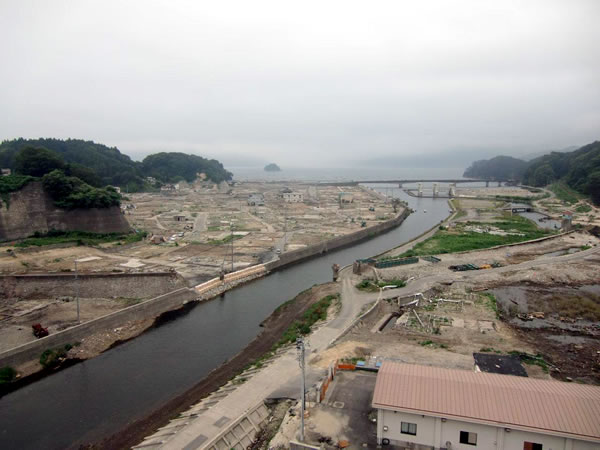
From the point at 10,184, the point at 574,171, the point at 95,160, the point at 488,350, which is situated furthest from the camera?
the point at 95,160

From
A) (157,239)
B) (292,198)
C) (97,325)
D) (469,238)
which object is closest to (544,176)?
(292,198)

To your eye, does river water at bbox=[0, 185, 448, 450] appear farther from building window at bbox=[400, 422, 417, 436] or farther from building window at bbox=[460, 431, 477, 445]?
building window at bbox=[460, 431, 477, 445]

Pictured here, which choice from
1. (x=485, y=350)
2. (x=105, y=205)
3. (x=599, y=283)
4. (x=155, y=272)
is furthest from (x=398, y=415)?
(x=105, y=205)

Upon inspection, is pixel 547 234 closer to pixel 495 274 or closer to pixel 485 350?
pixel 495 274

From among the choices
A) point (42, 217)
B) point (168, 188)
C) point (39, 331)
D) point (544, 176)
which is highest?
point (544, 176)

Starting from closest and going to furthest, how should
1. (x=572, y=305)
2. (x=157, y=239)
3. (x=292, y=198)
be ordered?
(x=572, y=305)
(x=157, y=239)
(x=292, y=198)

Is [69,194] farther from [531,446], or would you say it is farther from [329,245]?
[531,446]

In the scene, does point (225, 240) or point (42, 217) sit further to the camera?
point (225, 240)

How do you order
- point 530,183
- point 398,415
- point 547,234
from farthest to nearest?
point 530,183 → point 547,234 → point 398,415
